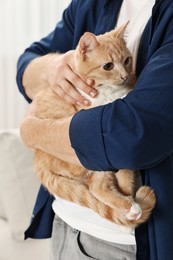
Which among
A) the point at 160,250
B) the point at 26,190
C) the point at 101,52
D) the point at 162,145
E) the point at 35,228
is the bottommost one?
the point at 26,190

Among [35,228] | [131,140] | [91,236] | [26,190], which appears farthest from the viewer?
[26,190]

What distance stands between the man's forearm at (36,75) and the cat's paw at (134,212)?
1.72 ft

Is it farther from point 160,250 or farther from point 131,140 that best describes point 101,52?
point 160,250

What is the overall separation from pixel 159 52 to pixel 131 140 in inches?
8.7

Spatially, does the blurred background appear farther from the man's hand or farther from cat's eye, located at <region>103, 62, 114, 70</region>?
cat's eye, located at <region>103, 62, 114, 70</region>

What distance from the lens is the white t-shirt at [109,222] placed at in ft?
3.65

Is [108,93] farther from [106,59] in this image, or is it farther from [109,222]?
[109,222]

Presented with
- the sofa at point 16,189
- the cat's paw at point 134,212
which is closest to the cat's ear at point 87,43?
the cat's paw at point 134,212

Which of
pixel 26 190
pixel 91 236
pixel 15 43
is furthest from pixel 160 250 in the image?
pixel 15 43

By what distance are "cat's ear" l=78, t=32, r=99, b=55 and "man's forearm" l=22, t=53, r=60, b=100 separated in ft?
0.66

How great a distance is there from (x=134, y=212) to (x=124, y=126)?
26 cm

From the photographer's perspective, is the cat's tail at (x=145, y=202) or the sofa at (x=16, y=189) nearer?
the cat's tail at (x=145, y=202)

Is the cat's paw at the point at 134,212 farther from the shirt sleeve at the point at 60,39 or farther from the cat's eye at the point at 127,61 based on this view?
the shirt sleeve at the point at 60,39

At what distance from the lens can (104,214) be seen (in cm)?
111
